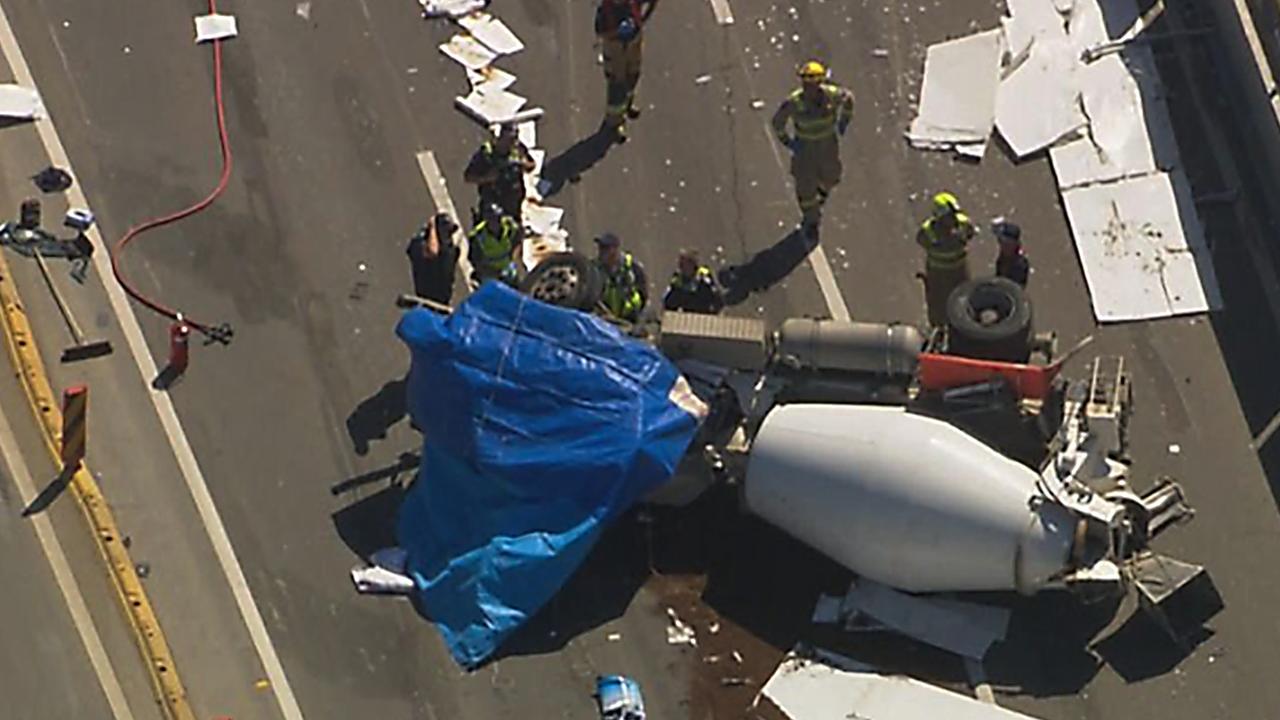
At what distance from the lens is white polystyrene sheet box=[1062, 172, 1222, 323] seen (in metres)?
23.4

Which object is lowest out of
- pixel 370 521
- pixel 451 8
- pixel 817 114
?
pixel 370 521

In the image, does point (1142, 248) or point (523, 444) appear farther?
point (1142, 248)

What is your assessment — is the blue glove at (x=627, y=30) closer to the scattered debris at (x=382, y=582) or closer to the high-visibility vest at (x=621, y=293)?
the high-visibility vest at (x=621, y=293)

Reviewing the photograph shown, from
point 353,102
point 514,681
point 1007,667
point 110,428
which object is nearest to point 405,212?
point 353,102

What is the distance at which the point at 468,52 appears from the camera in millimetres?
25875

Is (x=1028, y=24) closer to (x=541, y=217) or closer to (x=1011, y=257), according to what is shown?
(x=1011, y=257)

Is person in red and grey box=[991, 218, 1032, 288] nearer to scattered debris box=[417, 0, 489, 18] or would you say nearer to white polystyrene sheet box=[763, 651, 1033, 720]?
white polystyrene sheet box=[763, 651, 1033, 720]

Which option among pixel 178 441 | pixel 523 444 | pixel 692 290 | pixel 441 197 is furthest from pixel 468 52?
pixel 523 444

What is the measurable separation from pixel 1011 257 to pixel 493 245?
426cm

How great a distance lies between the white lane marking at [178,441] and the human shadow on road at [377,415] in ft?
4.31

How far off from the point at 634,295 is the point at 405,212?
300 cm

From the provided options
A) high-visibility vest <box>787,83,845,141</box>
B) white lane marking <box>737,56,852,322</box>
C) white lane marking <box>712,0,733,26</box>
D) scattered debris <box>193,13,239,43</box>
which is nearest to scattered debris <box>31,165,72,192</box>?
scattered debris <box>193,13,239,43</box>

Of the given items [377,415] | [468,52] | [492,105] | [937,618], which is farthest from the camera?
[468,52]

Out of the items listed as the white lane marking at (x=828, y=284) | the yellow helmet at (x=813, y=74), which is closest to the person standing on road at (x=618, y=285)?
the white lane marking at (x=828, y=284)
